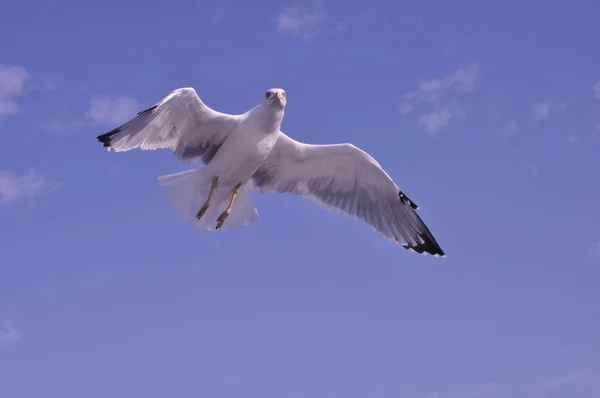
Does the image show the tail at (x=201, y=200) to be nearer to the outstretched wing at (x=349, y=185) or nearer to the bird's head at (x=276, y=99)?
the outstretched wing at (x=349, y=185)

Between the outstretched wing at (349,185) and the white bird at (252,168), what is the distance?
1 centimetres

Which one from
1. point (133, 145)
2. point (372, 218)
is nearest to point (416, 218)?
point (372, 218)

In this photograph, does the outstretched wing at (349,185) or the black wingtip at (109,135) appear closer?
the black wingtip at (109,135)

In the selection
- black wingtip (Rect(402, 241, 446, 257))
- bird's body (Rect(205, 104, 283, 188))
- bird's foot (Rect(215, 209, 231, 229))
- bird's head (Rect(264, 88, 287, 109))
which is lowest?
bird's foot (Rect(215, 209, 231, 229))

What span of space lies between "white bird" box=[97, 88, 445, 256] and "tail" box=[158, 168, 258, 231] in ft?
0.04

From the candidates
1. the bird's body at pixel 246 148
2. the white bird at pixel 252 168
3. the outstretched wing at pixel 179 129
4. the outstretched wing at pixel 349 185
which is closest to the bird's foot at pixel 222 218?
the white bird at pixel 252 168

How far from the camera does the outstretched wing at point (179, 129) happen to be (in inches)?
323

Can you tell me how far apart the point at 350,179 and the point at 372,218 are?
2.01 feet

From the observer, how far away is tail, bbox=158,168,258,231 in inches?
360

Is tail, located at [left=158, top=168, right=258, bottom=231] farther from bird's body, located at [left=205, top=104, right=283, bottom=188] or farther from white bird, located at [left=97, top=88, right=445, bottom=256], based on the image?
bird's body, located at [left=205, top=104, right=283, bottom=188]

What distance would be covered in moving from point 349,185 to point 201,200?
1935 mm

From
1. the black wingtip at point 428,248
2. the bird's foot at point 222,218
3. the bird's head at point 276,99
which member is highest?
the bird's head at point 276,99

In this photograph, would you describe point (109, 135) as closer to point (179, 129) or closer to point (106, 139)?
point (106, 139)

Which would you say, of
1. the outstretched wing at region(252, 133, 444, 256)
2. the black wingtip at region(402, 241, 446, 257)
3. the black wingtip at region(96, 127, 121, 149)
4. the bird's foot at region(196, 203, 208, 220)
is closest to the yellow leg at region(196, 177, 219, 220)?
the bird's foot at region(196, 203, 208, 220)
